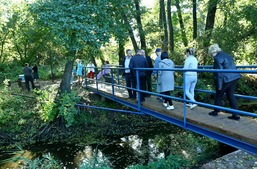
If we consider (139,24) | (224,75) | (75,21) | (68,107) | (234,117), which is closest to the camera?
(224,75)

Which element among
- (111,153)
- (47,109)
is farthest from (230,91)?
(47,109)

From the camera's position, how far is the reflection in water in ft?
26.6

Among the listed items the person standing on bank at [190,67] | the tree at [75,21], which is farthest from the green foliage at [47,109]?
the person standing on bank at [190,67]

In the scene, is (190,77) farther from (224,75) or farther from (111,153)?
(111,153)

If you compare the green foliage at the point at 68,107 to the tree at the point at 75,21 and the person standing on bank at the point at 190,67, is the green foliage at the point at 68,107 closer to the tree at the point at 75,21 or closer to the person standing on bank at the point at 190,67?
the tree at the point at 75,21

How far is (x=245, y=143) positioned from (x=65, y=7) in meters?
7.11

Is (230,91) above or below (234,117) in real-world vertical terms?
above

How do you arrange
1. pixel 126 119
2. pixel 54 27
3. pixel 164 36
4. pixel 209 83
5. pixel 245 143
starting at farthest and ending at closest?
pixel 164 36 < pixel 209 83 < pixel 126 119 < pixel 54 27 < pixel 245 143

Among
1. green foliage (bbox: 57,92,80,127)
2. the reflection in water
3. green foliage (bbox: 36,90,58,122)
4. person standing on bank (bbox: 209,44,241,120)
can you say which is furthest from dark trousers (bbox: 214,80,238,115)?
green foliage (bbox: 36,90,58,122)

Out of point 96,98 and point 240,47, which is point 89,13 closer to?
point 96,98

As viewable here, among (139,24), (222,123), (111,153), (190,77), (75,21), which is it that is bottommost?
(111,153)

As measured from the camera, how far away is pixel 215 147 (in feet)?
27.7

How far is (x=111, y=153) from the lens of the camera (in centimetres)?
885

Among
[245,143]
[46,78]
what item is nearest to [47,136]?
[245,143]
